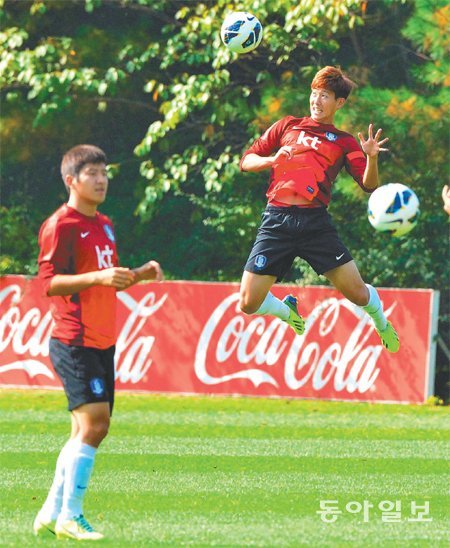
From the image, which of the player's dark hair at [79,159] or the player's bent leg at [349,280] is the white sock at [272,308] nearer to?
the player's bent leg at [349,280]

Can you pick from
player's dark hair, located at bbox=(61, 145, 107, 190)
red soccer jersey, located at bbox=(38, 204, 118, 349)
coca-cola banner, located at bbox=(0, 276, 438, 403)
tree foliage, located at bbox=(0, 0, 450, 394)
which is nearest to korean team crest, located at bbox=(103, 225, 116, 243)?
red soccer jersey, located at bbox=(38, 204, 118, 349)

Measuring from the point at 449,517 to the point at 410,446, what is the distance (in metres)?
4.44

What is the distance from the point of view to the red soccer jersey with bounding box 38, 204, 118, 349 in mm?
7379

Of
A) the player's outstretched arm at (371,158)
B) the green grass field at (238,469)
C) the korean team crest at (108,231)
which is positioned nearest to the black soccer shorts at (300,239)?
the player's outstretched arm at (371,158)

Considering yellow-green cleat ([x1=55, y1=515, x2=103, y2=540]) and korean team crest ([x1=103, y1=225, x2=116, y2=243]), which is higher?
korean team crest ([x1=103, y1=225, x2=116, y2=243])

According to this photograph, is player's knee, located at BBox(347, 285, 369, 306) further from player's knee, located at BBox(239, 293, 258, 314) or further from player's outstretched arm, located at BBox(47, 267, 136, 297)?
player's outstretched arm, located at BBox(47, 267, 136, 297)

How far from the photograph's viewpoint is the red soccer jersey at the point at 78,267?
738cm

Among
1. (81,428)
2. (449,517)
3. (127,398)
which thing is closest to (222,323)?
(127,398)

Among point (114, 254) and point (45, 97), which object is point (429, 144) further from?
point (114, 254)

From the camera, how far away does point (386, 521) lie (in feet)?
27.4

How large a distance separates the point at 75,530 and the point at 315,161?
139 inches

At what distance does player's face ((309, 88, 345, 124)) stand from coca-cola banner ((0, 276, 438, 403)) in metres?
8.12

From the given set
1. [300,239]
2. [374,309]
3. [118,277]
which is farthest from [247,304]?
[118,277]

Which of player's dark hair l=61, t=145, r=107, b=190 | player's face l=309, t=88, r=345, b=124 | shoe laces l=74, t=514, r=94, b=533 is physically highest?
player's face l=309, t=88, r=345, b=124
